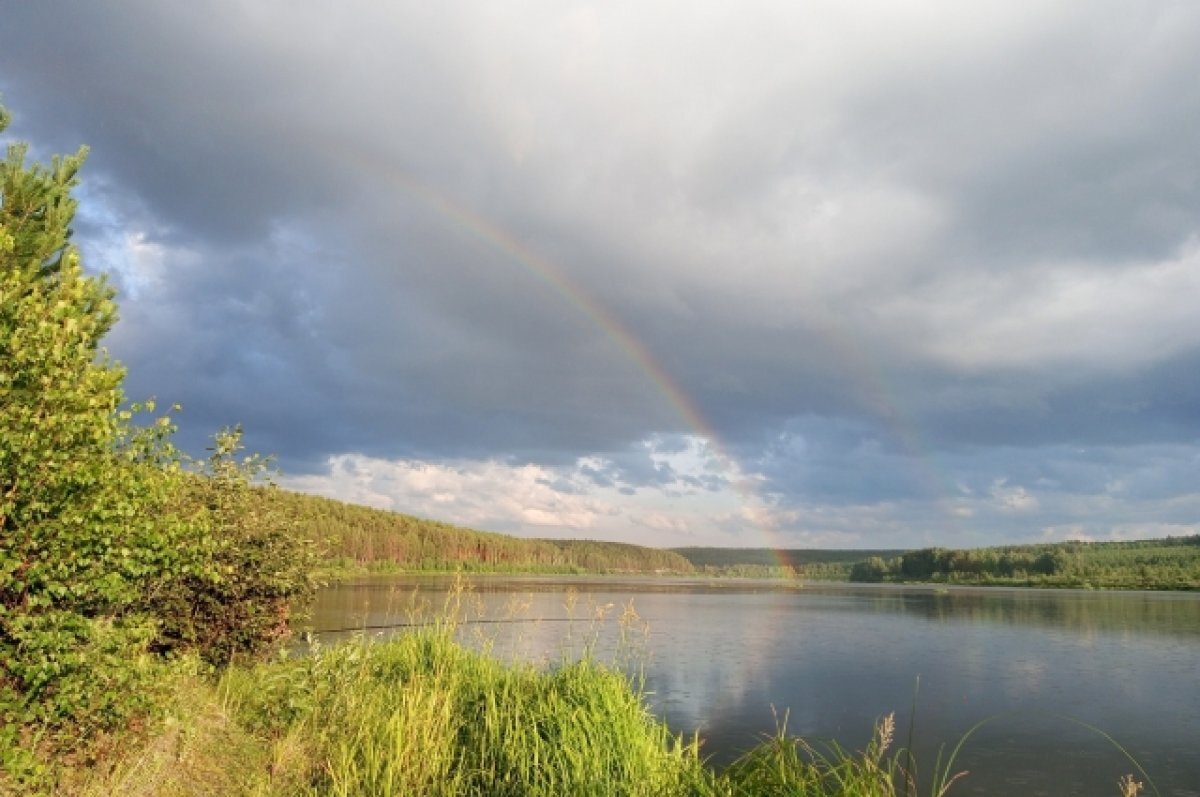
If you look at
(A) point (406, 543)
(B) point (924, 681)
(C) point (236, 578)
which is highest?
(C) point (236, 578)

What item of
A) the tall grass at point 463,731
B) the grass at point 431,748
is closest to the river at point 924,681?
the grass at point 431,748

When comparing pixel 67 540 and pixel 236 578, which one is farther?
pixel 236 578

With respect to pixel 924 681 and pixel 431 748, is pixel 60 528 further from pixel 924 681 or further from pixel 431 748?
pixel 924 681

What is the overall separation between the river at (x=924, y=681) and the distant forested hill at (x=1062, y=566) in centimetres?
9809

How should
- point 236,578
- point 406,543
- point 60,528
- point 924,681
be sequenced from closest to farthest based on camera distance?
point 60,528 → point 236,578 → point 924,681 → point 406,543

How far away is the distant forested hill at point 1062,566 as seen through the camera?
13075cm

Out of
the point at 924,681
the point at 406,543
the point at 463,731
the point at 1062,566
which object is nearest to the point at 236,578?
the point at 463,731

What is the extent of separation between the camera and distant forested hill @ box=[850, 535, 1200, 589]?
13075 cm

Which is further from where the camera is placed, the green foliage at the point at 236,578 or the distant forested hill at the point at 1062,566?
the distant forested hill at the point at 1062,566

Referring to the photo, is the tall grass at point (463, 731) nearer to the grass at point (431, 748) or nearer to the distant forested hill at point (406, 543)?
the grass at point (431, 748)

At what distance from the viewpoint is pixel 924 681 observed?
87.3 feet

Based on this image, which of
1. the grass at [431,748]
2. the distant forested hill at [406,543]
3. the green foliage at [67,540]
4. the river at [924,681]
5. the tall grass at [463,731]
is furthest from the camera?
the distant forested hill at [406,543]

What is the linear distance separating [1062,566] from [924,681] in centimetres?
14485

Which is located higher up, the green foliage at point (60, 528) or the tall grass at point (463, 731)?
the green foliage at point (60, 528)
